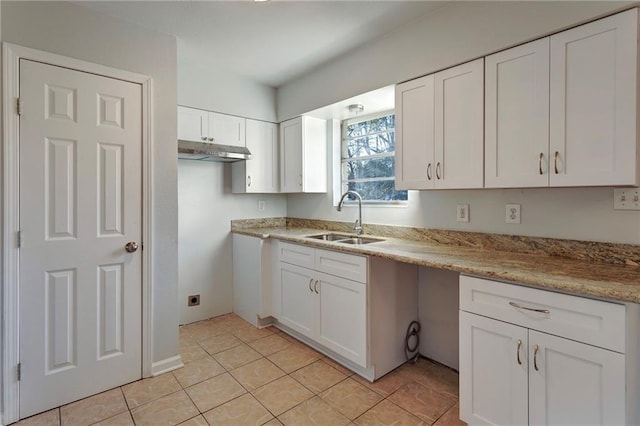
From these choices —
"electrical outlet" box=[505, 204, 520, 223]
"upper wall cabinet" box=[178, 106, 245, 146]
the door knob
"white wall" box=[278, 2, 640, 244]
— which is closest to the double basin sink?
"white wall" box=[278, 2, 640, 244]

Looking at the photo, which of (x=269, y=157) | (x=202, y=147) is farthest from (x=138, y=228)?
(x=269, y=157)

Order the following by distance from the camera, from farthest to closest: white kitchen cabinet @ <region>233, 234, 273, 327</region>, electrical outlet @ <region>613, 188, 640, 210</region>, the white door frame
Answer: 1. white kitchen cabinet @ <region>233, 234, 273, 327</region>
2. the white door frame
3. electrical outlet @ <region>613, 188, 640, 210</region>

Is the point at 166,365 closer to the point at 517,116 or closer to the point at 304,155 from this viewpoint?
the point at 304,155

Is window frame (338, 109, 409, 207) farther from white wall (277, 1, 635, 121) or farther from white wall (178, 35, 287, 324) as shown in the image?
white wall (178, 35, 287, 324)

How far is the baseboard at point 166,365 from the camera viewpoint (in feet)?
7.19

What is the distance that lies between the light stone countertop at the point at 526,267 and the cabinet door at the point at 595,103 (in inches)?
16.1

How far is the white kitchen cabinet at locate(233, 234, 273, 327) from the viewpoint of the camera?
292 cm

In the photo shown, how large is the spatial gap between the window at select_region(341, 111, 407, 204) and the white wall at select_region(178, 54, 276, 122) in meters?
0.88

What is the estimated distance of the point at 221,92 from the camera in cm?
303

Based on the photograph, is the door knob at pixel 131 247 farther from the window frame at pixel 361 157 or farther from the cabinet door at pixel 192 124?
the window frame at pixel 361 157

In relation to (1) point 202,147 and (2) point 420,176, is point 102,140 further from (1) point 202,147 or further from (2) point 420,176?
(2) point 420,176

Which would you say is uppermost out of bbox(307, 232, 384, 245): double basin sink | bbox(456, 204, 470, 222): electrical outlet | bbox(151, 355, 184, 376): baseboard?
bbox(456, 204, 470, 222): electrical outlet

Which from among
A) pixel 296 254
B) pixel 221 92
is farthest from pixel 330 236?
pixel 221 92

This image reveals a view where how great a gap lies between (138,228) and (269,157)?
158 centimetres
